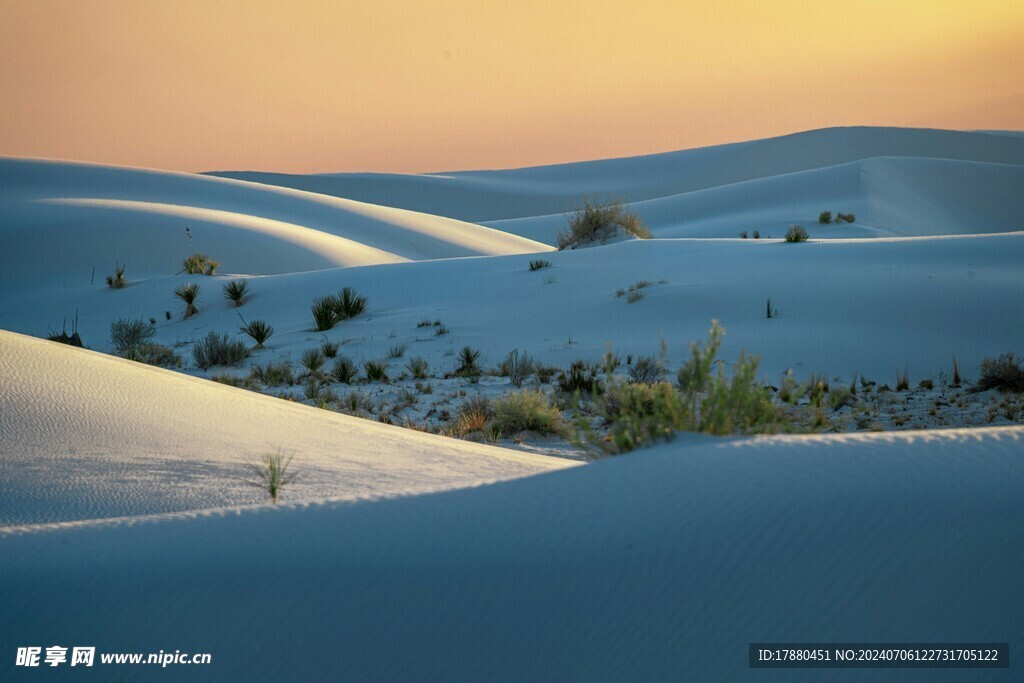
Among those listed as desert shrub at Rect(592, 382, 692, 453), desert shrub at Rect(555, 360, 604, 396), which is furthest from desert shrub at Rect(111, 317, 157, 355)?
desert shrub at Rect(592, 382, 692, 453)

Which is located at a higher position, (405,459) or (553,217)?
(553,217)

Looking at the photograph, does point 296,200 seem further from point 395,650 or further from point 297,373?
point 395,650

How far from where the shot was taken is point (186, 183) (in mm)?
46469

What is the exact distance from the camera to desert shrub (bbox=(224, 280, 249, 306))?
70.4 ft

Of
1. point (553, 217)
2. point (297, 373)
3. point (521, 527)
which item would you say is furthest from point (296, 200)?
point (521, 527)

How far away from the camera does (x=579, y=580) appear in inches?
104

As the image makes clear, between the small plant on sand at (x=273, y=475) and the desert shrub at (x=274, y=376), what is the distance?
6.92m

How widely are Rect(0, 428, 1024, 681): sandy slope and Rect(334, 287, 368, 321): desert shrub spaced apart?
15.2 meters

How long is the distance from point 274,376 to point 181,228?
22955mm

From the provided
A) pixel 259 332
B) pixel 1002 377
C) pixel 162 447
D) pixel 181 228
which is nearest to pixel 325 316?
pixel 259 332

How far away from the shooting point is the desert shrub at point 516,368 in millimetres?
11739

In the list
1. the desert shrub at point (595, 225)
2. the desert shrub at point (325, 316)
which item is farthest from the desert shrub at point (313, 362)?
the desert shrub at point (595, 225)

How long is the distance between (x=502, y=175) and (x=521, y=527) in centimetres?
13151

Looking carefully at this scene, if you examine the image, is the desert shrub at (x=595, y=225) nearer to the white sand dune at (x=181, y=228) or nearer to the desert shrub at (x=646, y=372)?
the white sand dune at (x=181, y=228)
